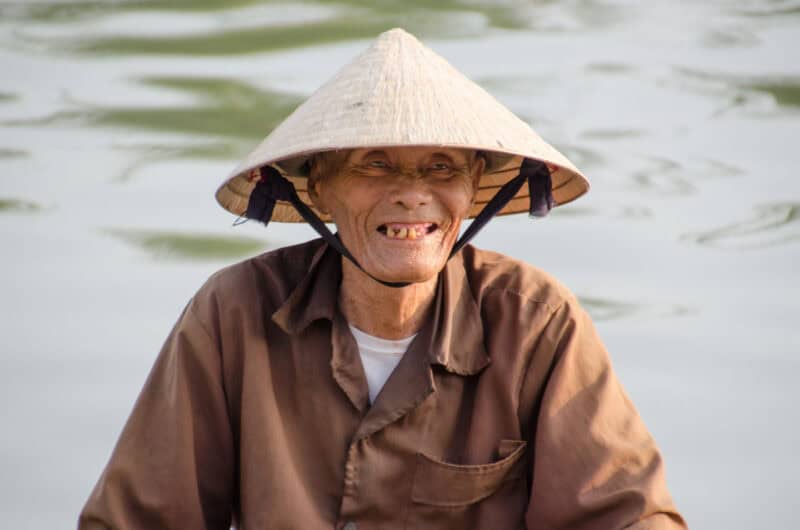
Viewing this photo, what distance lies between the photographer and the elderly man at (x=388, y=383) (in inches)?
108

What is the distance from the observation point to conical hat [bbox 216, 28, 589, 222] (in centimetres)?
257

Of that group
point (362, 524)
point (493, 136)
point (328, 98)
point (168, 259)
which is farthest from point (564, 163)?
point (168, 259)

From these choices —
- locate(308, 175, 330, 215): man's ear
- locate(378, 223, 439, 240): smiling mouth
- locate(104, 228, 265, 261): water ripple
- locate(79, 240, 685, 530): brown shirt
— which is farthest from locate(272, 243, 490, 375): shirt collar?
locate(104, 228, 265, 261): water ripple

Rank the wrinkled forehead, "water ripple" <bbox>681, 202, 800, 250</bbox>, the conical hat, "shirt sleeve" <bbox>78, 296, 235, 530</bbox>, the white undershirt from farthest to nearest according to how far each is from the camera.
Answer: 1. "water ripple" <bbox>681, 202, 800, 250</bbox>
2. the white undershirt
3. "shirt sleeve" <bbox>78, 296, 235, 530</bbox>
4. the wrinkled forehead
5. the conical hat

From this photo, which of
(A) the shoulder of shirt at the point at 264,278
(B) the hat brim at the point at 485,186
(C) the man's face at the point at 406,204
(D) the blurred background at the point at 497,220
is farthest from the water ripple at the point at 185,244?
(C) the man's face at the point at 406,204

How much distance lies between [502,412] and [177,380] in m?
0.65

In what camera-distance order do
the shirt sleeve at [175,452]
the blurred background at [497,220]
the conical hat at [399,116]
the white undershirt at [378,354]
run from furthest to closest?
the blurred background at [497,220] < the white undershirt at [378,354] < the shirt sleeve at [175,452] < the conical hat at [399,116]

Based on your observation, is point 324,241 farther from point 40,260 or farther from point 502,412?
point 40,260

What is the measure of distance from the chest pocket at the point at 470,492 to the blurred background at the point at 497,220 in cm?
138

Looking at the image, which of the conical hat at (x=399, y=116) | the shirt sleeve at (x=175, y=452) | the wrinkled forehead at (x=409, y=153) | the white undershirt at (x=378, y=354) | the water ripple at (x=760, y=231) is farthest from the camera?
the water ripple at (x=760, y=231)

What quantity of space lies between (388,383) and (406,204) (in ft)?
1.25

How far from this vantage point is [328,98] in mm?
2725

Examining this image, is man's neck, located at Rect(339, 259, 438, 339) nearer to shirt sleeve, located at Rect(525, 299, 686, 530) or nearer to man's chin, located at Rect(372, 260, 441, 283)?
man's chin, located at Rect(372, 260, 441, 283)

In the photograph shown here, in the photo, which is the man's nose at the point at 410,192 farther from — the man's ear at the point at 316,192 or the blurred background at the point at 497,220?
the blurred background at the point at 497,220
